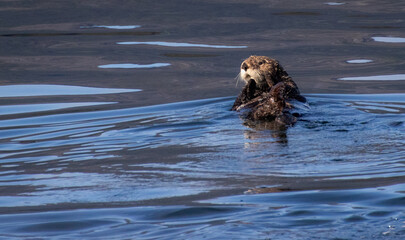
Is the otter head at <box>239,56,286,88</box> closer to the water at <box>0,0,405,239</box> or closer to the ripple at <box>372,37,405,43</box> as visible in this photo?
the water at <box>0,0,405,239</box>

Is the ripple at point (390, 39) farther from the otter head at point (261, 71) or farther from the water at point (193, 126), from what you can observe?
the otter head at point (261, 71)

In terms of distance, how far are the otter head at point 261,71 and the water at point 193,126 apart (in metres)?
0.51

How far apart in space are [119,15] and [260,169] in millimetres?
9952

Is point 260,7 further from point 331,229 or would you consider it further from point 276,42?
point 331,229

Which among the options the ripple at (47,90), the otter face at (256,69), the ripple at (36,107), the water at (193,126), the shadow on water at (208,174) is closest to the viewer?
the shadow on water at (208,174)

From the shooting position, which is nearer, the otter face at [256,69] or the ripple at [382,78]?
the otter face at [256,69]

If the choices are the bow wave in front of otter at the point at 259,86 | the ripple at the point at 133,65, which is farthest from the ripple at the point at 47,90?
the bow wave in front of otter at the point at 259,86

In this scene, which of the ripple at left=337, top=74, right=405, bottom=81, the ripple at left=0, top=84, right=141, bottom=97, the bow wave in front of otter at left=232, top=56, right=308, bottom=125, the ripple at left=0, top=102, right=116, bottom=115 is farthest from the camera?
the ripple at left=337, top=74, right=405, bottom=81

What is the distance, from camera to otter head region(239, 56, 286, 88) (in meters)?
7.52

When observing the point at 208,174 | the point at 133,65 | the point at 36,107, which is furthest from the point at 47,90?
the point at 208,174

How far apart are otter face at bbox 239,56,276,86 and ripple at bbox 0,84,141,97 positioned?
254cm

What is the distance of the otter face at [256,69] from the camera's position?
7516 millimetres

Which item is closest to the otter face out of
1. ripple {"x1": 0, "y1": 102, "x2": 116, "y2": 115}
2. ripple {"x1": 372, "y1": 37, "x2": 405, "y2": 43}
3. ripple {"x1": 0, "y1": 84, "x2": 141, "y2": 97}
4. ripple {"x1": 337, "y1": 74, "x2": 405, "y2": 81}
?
ripple {"x1": 0, "y1": 102, "x2": 116, "y2": 115}

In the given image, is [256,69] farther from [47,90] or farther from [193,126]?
[47,90]
